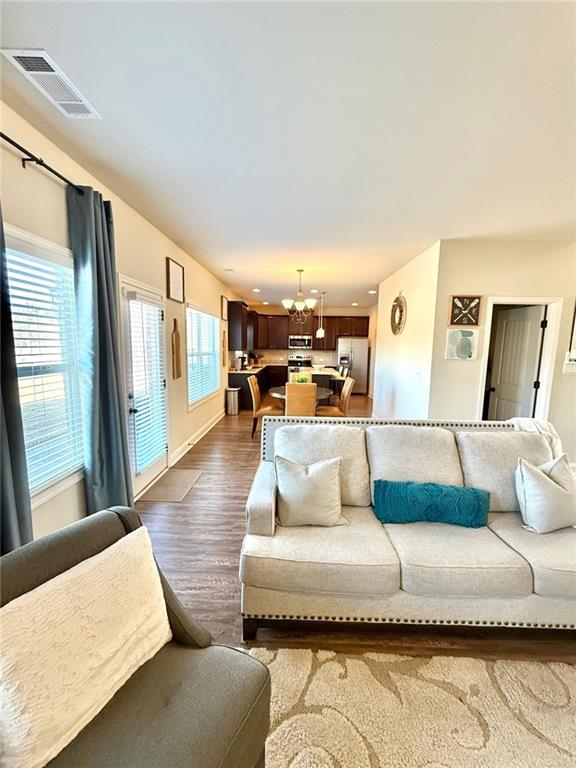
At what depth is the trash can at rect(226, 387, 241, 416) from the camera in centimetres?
707

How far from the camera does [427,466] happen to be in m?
2.05

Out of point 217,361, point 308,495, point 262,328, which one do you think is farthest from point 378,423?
point 262,328

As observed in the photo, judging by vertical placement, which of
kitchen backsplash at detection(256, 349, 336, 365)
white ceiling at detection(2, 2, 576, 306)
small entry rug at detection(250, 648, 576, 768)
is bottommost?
small entry rug at detection(250, 648, 576, 768)

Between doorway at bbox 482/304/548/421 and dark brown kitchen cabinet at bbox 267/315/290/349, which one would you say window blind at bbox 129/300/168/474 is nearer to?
doorway at bbox 482/304/548/421

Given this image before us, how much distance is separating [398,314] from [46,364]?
185 inches

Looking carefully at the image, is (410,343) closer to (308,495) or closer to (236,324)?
(308,495)

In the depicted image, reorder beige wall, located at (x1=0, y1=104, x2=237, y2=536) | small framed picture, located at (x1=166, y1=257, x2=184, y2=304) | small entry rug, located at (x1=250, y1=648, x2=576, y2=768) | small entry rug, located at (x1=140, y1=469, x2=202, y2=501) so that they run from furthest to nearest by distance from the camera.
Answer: small framed picture, located at (x1=166, y1=257, x2=184, y2=304) < small entry rug, located at (x1=140, y1=469, x2=202, y2=501) < beige wall, located at (x1=0, y1=104, x2=237, y2=536) < small entry rug, located at (x1=250, y1=648, x2=576, y2=768)

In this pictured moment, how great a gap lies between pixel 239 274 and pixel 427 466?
183 inches

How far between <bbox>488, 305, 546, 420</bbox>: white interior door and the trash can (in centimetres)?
473

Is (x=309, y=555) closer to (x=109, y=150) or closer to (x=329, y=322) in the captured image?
(x=109, y=150)

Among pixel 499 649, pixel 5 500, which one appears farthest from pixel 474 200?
pixel 5 500

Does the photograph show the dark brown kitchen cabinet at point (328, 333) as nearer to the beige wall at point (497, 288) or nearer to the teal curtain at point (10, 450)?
the beige wall at point (497, 288)

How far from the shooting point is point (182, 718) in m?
0.87

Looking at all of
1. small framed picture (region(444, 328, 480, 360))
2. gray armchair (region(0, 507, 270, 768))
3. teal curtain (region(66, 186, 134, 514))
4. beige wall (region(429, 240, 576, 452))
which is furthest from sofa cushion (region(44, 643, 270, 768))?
small framed picture (region(444, 328, 480, 360))
